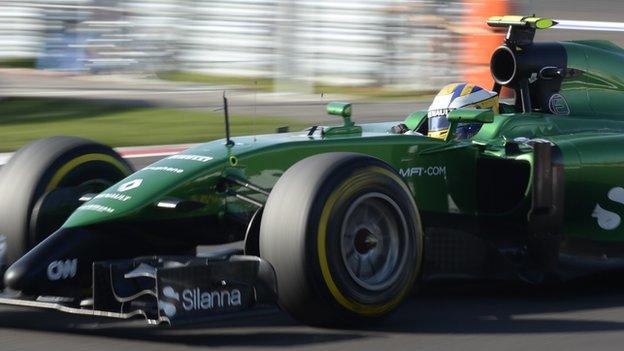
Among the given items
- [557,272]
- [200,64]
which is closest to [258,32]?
[200,64]

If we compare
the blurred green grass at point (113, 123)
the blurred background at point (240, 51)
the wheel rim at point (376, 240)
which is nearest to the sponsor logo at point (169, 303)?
the wheel rim at point (376, 240)

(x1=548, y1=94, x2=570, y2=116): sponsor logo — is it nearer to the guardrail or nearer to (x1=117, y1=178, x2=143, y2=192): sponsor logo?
(x1=117, y1=178, x2=143, y2=192): sponsor logo

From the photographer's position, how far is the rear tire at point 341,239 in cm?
528

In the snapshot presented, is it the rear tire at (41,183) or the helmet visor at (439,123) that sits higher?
the helmet visor at (439,123)

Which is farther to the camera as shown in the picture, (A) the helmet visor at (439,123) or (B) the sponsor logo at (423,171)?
(A) the helmet visor at (439,123)

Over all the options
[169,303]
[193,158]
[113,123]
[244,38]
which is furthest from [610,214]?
[244,38]

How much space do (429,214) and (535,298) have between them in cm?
71

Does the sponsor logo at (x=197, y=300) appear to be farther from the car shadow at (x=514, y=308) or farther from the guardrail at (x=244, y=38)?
the guardrail at (x=244, y=38)

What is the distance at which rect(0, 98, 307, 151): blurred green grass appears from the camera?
1392cm

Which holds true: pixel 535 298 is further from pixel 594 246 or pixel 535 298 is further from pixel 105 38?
pixel 105 38

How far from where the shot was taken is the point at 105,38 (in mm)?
Answer: 19250

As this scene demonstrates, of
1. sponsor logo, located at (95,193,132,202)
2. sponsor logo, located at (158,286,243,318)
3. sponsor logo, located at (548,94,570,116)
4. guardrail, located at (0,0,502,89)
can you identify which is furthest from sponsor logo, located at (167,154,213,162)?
guardrail, located at (0,0,502,89)

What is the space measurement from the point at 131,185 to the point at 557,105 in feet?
9.32

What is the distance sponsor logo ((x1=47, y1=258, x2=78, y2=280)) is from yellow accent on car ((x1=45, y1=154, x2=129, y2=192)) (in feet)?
2.97
